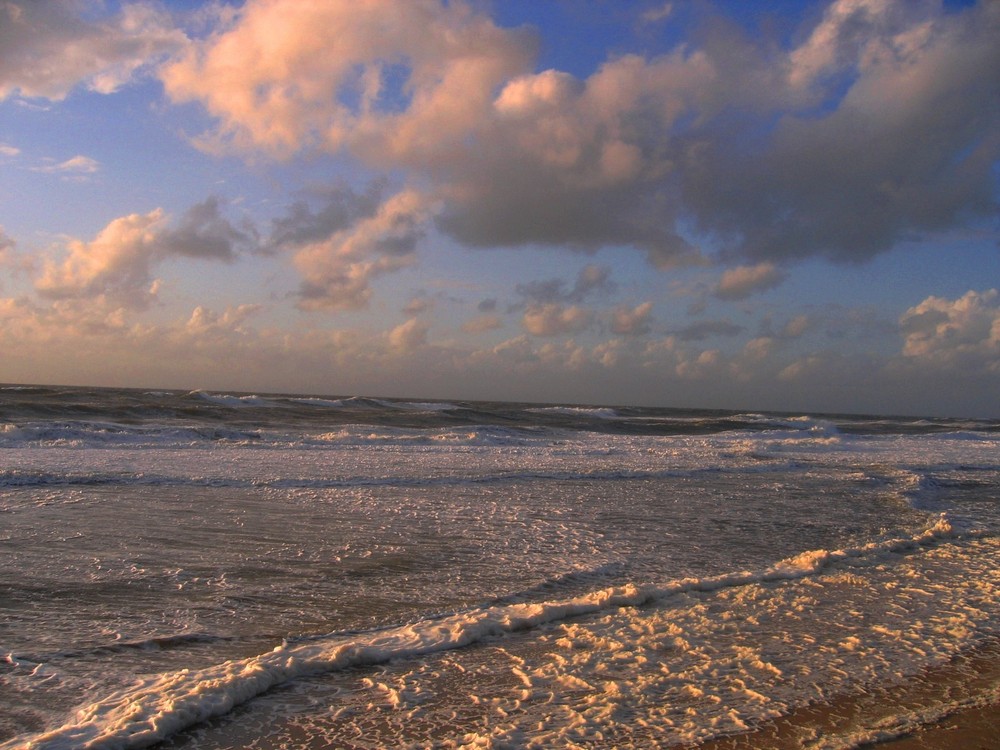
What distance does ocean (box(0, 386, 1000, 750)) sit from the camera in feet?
12.5

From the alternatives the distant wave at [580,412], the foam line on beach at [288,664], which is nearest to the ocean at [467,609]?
the foam line on beach at [288,664]

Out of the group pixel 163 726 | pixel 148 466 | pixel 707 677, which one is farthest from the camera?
pixel 148 466

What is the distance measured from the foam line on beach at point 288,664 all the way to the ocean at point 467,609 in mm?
16

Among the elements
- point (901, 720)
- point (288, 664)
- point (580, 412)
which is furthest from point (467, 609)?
point (580, 412)

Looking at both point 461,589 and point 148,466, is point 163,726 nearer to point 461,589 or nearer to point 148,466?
point 461,589

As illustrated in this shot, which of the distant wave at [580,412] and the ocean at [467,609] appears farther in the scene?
the distant wave at [580,412]

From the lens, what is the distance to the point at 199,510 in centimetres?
955

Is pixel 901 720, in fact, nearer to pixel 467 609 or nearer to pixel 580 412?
pixel 467 609

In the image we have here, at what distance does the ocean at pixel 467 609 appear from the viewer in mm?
3820

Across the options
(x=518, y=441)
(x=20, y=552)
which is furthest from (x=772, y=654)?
(x=518, y=441)

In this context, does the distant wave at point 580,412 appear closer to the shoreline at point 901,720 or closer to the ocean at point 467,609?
the ocean at point 467,609

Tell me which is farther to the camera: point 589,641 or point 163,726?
point 589,641

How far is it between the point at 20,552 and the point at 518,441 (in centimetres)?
1865

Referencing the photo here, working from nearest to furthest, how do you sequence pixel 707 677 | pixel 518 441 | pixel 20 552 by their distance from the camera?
pixel 707 677 → pixel 20 552 → pixel 518 441
